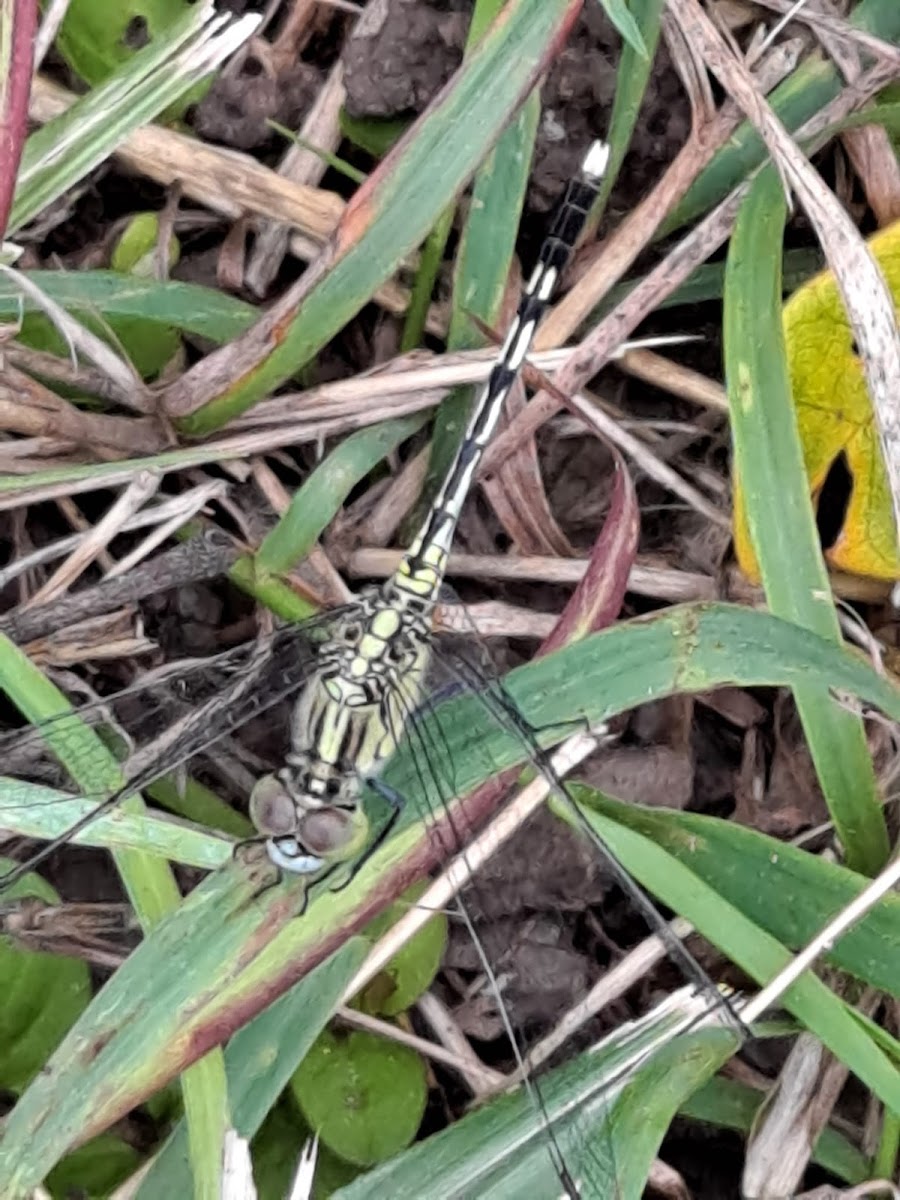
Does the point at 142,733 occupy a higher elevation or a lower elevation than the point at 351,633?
lower

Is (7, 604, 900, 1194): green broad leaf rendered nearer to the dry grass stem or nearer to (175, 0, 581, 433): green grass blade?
the dry grass stem

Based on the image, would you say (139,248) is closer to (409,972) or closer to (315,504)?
(315,504)

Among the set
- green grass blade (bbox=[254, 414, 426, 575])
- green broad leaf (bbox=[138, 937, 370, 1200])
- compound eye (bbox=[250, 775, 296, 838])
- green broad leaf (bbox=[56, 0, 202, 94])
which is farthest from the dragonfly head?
green broad leaf (bbox=[56, 0, 202, 94])

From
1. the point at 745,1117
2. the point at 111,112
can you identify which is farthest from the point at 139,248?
the point at 745,1117

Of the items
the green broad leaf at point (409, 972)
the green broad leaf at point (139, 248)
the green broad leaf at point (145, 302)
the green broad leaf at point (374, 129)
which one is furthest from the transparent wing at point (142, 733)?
the green broad leaf at point (374, 129)

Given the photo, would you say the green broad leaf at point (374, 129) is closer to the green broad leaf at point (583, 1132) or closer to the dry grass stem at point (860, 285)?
the dry grass stem at point (860, 285)

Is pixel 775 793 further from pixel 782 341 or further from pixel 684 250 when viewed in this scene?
pixel 684 250
